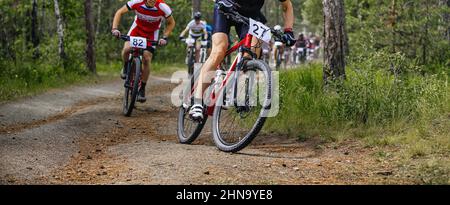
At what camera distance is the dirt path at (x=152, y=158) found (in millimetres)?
4207

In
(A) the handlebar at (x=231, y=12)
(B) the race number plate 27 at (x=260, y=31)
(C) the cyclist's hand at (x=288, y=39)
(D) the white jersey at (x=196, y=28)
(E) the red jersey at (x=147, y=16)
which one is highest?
(D) the white jersey at (x=196, y=28)

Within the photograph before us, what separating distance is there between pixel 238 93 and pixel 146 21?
3.77 m

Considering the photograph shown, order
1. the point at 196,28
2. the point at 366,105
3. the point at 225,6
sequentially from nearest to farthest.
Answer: the point at 225,6, the point at 366,105, the point at 196,28

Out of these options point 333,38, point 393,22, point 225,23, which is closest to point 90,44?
point 393,22

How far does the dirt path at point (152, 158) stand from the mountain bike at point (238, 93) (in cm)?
20

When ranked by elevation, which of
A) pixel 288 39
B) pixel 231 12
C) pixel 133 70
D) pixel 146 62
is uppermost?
pixel 231 12

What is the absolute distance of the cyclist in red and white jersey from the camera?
8516mm

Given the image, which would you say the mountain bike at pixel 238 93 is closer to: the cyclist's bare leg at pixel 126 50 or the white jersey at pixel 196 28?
the cyclist's bare leg at pixel 126 50

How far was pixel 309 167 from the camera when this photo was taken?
15.2 ft

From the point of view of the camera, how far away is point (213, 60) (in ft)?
18.4

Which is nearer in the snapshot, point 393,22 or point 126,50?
point 126,50

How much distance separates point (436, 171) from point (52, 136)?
4.14m

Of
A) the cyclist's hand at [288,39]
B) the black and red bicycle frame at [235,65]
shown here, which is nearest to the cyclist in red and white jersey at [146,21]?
the black and red bicycle frame at [235,65]

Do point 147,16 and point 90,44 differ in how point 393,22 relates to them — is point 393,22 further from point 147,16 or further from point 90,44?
point 90,44
